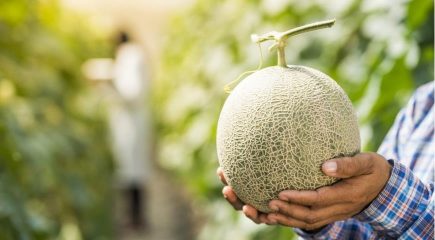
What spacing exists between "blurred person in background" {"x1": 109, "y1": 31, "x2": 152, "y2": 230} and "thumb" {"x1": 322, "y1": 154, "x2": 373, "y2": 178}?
733 centimetres

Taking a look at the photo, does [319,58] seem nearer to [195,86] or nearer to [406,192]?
[406,192]

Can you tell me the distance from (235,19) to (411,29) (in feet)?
8.45

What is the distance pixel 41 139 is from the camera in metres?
3.62

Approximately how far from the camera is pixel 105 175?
6652 mm

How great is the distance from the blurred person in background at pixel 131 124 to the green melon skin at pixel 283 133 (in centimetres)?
724

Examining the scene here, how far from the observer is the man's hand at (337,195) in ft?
4.24

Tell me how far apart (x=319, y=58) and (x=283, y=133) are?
2.02m

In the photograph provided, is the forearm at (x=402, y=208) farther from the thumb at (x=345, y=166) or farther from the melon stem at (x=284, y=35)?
the melon stem at (x=284, y=35)

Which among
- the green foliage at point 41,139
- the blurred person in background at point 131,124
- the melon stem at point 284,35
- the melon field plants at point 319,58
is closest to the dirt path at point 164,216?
the blurred person in background at point 131,124

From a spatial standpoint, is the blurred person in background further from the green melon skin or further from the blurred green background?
the green melon skin

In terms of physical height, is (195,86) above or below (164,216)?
above

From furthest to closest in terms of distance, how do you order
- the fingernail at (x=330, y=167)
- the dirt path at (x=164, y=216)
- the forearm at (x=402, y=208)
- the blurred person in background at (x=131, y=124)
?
the blurred person in background at (x=131, y=124)
the dirt path at (x=164, y=216)
the forearm at (x=402, y=208)
the fingernail at (x=330, y=167)

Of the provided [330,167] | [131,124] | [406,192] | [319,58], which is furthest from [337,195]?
[131,124]

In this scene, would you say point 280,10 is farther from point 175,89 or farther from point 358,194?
point 175,89
